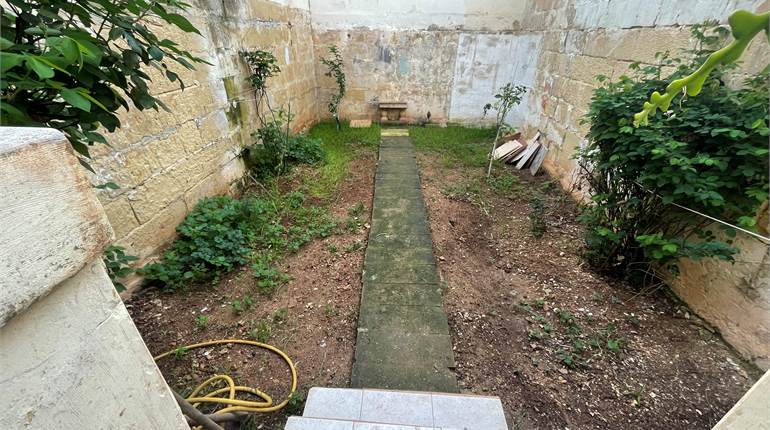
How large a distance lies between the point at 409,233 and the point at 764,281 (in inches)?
94.1

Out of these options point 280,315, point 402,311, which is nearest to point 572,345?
point 402,311

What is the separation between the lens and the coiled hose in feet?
5.00

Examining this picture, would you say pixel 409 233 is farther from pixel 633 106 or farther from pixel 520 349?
pixel 633 106

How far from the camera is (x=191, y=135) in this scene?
282 cm

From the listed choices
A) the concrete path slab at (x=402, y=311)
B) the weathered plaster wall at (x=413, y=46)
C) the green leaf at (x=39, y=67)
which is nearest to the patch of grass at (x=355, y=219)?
the concrete path slab at (x=402, y=311)

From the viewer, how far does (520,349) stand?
2.00m

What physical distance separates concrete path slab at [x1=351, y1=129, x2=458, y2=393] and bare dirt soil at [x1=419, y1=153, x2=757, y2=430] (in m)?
0.12

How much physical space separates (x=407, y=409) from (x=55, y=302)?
4.48 feet

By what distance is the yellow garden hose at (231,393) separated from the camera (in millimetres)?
1523

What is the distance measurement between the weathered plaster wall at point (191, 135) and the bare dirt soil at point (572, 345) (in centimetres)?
239

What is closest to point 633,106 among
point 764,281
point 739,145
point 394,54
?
point 739,145

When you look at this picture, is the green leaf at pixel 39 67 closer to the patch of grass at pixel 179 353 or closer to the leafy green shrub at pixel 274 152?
the patch of grass at pixel 179 353

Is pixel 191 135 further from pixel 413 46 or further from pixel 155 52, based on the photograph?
pixel 413 46

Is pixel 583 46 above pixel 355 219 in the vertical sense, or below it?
above
